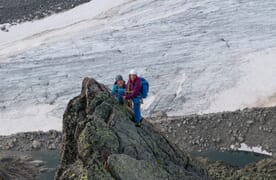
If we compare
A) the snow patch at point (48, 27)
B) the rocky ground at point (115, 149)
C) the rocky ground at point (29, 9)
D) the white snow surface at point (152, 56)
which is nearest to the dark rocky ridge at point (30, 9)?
the rocky ground at point (29, 9)

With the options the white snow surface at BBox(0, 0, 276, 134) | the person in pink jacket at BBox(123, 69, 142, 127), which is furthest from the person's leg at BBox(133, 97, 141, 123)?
the white snow surface at BBox(0, 0, 276, 134)

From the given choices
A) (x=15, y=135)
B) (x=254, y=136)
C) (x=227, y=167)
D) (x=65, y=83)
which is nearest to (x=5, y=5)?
(x=65, y=83)

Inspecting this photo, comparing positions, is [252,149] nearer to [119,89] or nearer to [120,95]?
[120,95]

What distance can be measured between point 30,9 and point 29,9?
7cm

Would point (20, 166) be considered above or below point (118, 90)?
below

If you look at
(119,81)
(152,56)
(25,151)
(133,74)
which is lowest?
(25,151)

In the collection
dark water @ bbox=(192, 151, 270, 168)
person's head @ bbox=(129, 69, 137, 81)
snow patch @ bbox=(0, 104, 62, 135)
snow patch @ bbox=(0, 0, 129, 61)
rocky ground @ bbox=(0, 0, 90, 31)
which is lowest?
dark water @ bbox=(192, 151, 270, 168)

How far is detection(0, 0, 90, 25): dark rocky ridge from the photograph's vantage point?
30641mm

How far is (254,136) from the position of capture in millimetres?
17453

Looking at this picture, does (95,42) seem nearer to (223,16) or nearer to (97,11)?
(97,11)

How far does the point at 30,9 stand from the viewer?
3203 cm

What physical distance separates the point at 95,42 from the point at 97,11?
5.28m

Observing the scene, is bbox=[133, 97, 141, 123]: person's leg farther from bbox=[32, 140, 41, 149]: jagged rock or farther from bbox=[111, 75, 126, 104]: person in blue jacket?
bbox=[32, 140, 41, 149]: jagged rock

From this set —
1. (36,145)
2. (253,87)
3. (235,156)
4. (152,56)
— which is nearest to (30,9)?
(152,56)
